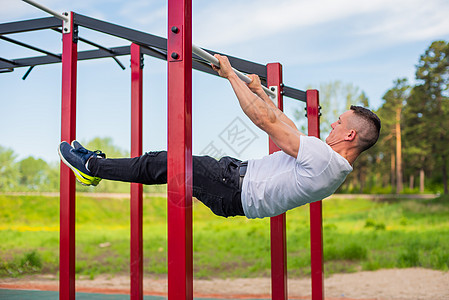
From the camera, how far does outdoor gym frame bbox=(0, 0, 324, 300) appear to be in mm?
1856

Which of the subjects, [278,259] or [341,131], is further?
[278,259]

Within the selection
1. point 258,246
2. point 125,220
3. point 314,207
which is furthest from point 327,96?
point 314,207

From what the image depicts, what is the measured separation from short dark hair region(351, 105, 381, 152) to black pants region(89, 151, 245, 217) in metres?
0.77

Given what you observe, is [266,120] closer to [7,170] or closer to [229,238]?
[229,238]

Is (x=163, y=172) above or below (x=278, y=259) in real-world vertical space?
above

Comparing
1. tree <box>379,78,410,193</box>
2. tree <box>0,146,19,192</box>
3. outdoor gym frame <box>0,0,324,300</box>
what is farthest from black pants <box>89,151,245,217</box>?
tree <box>379,78,410,193</box>

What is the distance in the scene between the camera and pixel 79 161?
103 inches

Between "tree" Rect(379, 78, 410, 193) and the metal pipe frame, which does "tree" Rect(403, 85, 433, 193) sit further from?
the metal pipe frame

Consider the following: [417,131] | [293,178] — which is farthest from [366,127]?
[417,131]

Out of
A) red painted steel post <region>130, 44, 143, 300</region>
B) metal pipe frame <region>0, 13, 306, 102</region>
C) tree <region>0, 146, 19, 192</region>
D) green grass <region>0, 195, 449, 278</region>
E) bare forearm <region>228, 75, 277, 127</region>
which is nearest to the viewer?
bare forearm <region>228, 75, 277, 127</region>

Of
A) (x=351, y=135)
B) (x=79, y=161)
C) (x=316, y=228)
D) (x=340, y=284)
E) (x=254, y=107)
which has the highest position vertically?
(x=254, y=107)

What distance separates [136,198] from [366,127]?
2.20m

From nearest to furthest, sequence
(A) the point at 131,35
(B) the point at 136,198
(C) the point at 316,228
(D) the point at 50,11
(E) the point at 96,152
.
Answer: (E) the point at 96,152 → (D) the point at 50,11 → (A) the point at 131,35 → (C) the point at 316,228 → (B) the point at 136,198

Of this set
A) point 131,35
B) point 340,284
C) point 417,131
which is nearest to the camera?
point 131,35
